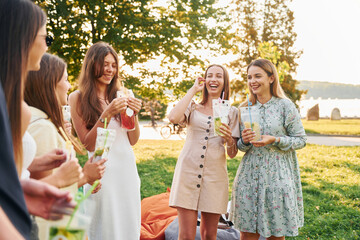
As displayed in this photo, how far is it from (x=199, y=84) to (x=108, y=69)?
1.12 metres

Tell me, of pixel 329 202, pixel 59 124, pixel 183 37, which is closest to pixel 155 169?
pixel 329 202

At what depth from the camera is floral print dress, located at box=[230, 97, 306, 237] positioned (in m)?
3.02

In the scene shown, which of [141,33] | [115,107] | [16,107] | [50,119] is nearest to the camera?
[16,107]

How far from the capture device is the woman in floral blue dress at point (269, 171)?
3.02 m

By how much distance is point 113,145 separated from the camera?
2.73m

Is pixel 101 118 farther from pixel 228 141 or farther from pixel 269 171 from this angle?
pixel 269 171

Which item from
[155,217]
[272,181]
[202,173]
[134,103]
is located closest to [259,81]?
[272,181]

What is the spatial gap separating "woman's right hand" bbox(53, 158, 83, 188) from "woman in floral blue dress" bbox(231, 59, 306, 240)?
1863 mm

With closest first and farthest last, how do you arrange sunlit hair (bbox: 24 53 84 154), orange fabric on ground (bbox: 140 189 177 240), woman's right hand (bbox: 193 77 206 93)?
sunlit hair (bbox: 24 53 84 154)
woman's right hand (bbox: 193 77 206 93)
orange fabric on ground (bbox: 140 189 177 240)

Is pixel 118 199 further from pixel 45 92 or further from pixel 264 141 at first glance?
pixel 264 141

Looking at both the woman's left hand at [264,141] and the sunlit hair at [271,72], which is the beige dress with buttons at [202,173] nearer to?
the woman's left hand at [264,141]

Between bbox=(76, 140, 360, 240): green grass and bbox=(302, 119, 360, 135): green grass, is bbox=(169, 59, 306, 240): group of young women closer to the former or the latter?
bbox=(76, 140, 360, 240): green grass

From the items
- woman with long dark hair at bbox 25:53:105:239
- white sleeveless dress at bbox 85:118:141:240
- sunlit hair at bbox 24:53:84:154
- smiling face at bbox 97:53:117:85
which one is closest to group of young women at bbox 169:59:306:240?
white sleeveless dress at bbox 85:118:141:240

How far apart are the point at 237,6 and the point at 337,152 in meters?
14.5
